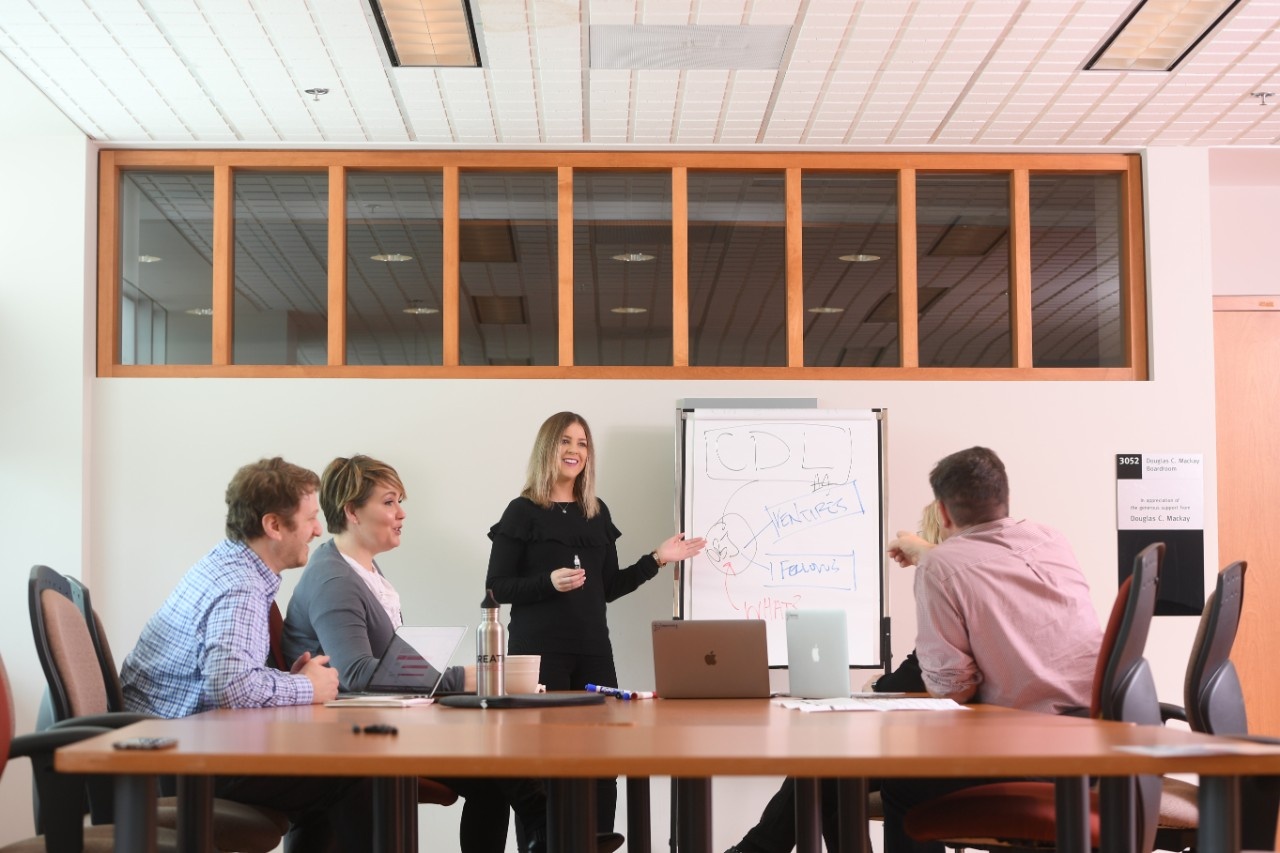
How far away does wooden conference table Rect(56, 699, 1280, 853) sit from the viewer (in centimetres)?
171

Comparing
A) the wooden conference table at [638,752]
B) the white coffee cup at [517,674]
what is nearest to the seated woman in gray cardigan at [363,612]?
the white coffee cup at [517,674]

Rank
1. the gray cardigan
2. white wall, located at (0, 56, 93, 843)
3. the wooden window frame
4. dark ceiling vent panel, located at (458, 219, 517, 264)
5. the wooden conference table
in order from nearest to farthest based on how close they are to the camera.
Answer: the wooden conference table < the gray cardigan < white wall, located at (0, 56, 93, 843) < the wooden window frame < dark ceiling vent panel, located at (458, 219, 517, 264)

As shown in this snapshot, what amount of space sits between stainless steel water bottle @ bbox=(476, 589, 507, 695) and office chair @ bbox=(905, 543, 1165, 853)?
3.29ft

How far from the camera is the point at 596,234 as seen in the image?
19.1ft

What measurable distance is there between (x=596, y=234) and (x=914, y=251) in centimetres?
141

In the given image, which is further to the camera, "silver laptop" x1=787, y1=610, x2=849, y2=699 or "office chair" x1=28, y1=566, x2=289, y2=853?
"silver laptop" x1=787, y1=610, x2=849, y2=699

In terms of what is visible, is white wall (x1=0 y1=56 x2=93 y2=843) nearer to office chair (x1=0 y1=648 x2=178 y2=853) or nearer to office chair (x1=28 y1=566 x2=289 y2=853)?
office chair (x1=28 y1=566 x2=289 y2=853)

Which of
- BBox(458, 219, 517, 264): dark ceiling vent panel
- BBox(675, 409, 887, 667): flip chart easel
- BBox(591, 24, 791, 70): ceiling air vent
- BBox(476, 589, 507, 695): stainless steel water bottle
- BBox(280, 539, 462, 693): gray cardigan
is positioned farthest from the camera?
BBox(458, 219, 517, 264): dark ceiling vent panel

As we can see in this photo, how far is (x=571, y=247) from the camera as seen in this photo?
228 inches

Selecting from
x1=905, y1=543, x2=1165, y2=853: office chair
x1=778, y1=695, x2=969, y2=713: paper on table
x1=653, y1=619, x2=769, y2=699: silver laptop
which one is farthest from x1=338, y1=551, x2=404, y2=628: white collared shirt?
x1=905, y1=543, x2=1165, y2=853: office chair

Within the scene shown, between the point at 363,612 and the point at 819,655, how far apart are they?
115 centimetres

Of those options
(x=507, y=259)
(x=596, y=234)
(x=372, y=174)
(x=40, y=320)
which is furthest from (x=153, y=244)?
(x=596, y=234)

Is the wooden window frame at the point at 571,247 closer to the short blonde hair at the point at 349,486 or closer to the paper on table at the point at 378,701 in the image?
the short blonde hair at the point at 349,486

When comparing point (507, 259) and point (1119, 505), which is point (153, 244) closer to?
point (507, 259)
